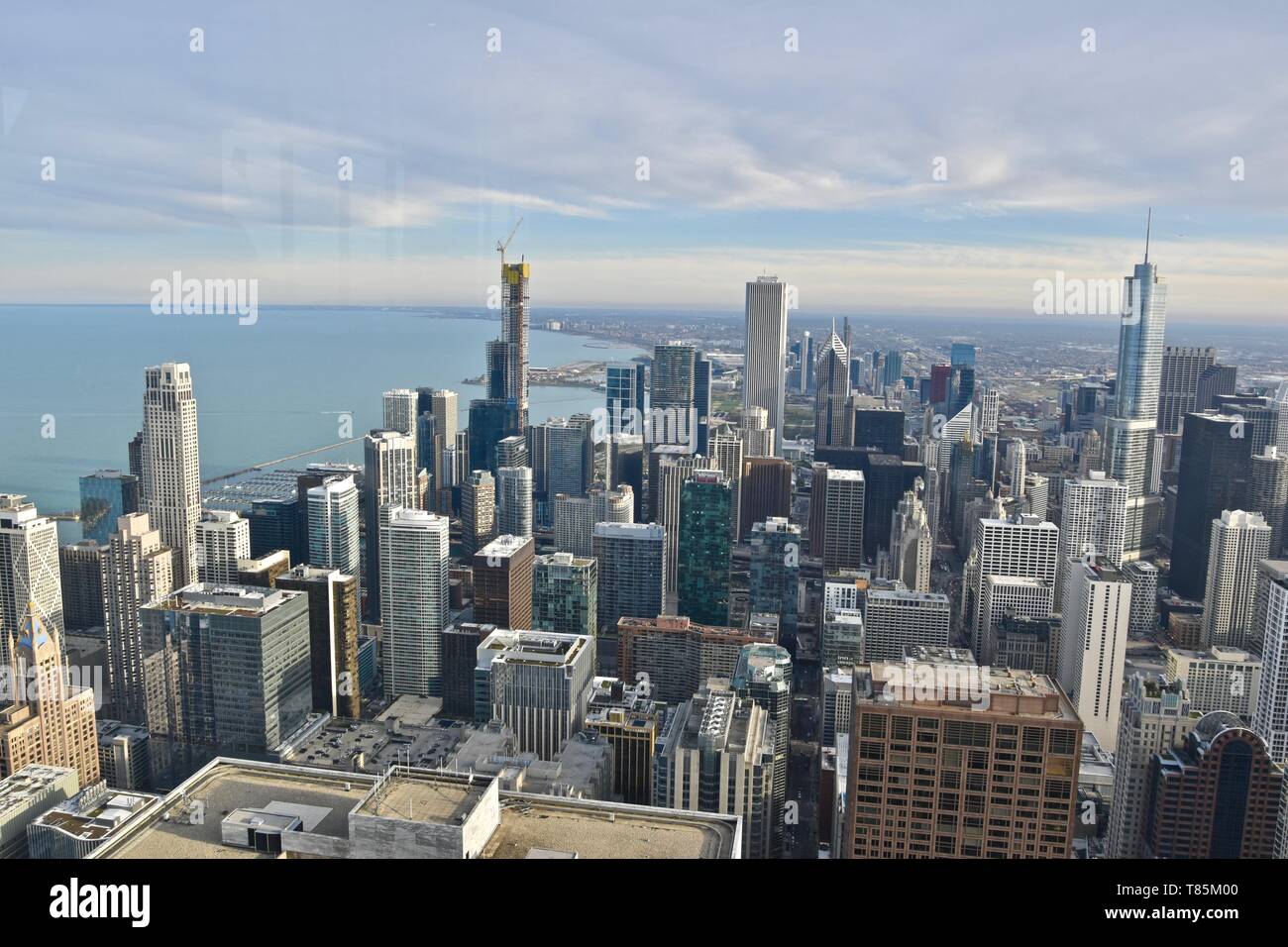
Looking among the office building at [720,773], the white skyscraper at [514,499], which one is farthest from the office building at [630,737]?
the white skyscraper at [514,499]

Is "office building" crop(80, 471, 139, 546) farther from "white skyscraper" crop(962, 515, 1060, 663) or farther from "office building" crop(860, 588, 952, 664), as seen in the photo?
"white skyscraper" crop(962, 515, 1060, 663)

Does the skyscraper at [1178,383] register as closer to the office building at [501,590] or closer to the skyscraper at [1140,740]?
the skyscraper at [1140,740]

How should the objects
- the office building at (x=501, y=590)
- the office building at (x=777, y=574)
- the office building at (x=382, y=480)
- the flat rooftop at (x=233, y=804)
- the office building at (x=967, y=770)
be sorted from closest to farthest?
the flat rooftop at (x=233, y=804)
the office building at (x=967, y=770)
the office building at (x=501, y=590)
the office building at (x=382, y=480)
the office building at (x=777, y=574)

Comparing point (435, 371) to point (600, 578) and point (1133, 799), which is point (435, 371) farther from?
point (1133, 799)

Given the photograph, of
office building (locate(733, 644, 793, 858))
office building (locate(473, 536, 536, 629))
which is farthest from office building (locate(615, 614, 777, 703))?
office building (locate(473, 536, 536, 629))

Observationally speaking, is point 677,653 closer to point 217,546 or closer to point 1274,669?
point 217,546
